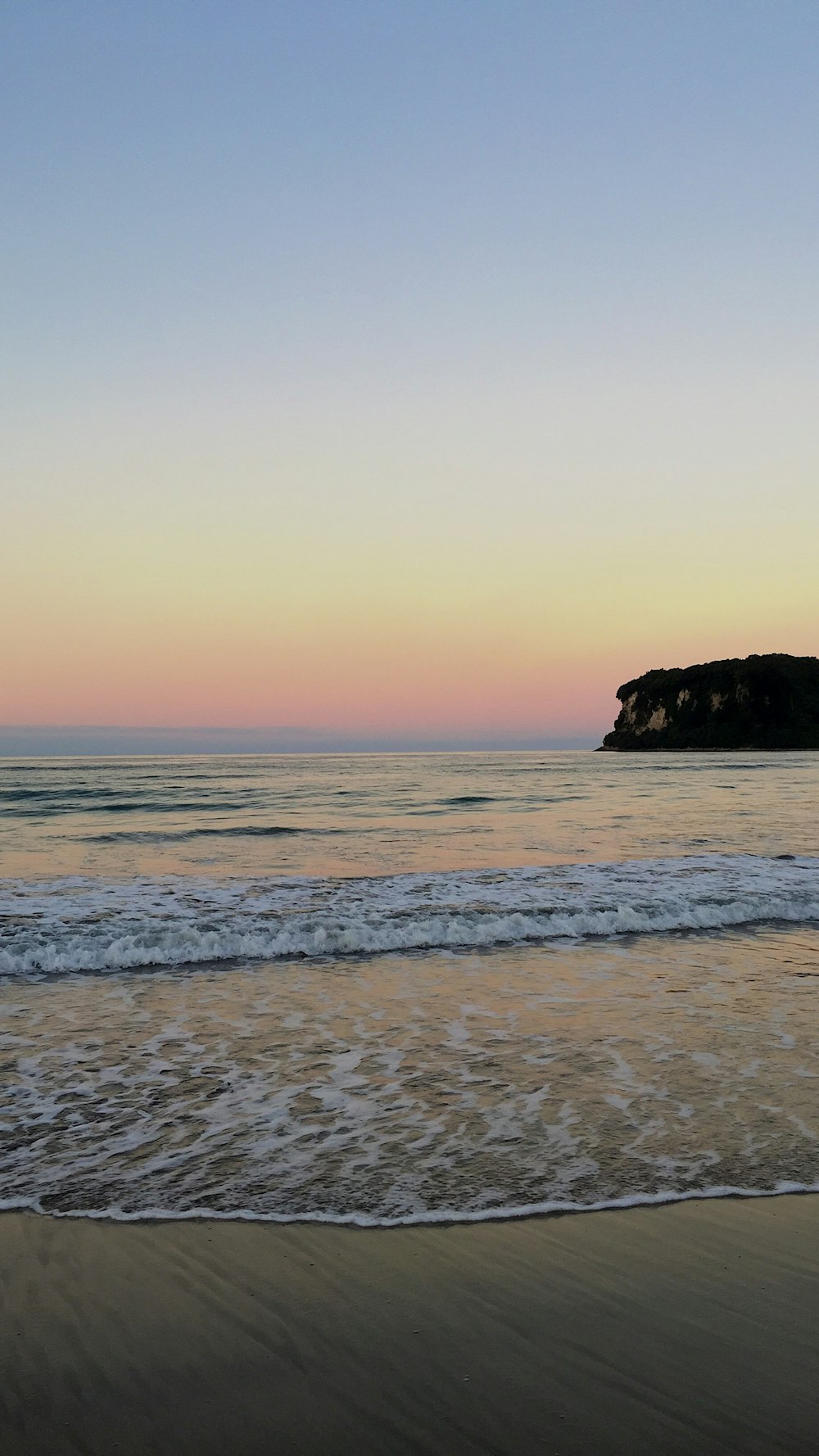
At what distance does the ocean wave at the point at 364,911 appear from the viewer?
34.5 feet

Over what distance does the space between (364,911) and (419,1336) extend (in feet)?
29.7

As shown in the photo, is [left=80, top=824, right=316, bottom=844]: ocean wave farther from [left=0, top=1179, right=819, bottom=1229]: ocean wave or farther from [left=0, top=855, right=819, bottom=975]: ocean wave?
[left=0, top=1179, right=819, bottom=1229]: ocean wave

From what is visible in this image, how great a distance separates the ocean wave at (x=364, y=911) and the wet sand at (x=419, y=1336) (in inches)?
256

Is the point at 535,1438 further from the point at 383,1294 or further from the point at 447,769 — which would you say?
the point at 447,769

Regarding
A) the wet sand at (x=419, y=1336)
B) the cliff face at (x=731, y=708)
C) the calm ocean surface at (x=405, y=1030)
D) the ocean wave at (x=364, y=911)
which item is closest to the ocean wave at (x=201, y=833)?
the calm ocean surface at (x=405, y=1030)

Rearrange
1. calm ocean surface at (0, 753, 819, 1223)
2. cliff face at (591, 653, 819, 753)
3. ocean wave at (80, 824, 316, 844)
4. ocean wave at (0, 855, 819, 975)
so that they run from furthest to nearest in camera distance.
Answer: cliff face at (591, 653, 819, 753)
ocean wave at (80, 824, 316, 844)
ocean wave at (0, 855, 819, 975)
calm ocean surface at (0, 753, 819, 1223)

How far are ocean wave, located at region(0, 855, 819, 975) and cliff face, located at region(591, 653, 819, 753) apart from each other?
133472mm

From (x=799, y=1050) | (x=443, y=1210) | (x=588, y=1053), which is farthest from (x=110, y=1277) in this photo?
(x=799, y=1050)

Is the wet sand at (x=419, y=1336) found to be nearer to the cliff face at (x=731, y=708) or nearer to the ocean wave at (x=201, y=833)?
the ocean wave at (x=201, y=833)

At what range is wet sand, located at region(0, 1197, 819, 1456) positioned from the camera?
8.84ft

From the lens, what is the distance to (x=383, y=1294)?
3.47m

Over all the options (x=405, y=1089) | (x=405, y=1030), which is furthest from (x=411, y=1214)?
(x=405, y=1030)

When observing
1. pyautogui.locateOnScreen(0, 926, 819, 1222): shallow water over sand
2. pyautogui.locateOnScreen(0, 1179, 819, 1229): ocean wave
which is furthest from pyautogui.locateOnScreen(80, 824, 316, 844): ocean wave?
pyautogui.locateOnScreen(0, 1179, 819, 1229): ocean wave

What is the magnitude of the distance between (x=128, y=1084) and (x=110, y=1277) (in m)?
2.48
